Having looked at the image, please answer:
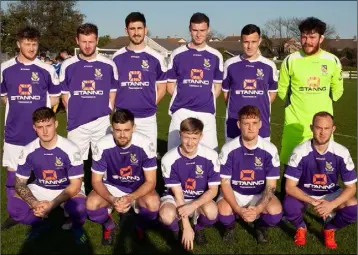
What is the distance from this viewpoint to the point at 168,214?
432 cm

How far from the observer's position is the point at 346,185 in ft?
14.4

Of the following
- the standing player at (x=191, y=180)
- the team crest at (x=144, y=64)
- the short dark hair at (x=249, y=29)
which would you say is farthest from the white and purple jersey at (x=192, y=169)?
the short dark hair at (x=249, y=29)

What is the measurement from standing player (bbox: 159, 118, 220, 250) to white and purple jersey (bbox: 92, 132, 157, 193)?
20 centimetres

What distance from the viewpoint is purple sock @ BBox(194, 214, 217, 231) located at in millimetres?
4450

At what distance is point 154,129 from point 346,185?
2440 millimetres

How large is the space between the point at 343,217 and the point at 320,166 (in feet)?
1.79

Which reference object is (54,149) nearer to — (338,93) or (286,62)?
(286,62)

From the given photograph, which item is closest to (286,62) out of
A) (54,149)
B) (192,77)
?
(192,77)

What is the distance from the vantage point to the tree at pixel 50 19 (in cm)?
4853

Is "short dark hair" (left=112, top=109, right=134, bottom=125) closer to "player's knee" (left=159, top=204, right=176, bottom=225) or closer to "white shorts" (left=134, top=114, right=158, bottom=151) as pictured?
"player's knee" (left=159, top=204, right=176, bottom=225)

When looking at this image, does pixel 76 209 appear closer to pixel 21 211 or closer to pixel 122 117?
pixel 21 211

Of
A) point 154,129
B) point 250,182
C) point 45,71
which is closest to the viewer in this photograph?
point 250,182

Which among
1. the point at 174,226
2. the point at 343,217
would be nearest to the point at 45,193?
the point at 174,226

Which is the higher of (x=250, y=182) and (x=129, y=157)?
(x=129, y=157)
